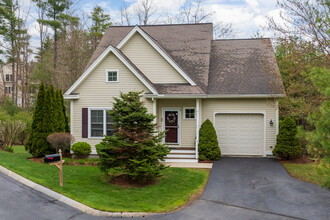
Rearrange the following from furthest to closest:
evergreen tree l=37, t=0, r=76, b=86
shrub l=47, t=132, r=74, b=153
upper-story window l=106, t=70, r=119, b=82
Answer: evergreen tree l=37, t=0, r=76, b=86
upper-story window l=106, t=70, r=119, b=82
shrub l=47, t=132, r=74, b=153

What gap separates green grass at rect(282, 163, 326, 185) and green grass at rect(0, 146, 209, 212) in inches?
131

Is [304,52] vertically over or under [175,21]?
under

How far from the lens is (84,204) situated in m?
7.69

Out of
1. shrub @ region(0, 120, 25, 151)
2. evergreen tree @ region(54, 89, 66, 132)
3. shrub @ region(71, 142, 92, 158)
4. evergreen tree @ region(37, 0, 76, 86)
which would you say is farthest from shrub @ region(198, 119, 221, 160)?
evergreen tree @ region(37, 0, 76, 86)

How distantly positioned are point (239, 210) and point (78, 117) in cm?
928

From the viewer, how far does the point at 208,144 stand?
13.8 meters

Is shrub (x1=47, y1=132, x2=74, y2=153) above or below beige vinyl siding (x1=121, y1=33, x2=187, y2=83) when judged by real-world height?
below

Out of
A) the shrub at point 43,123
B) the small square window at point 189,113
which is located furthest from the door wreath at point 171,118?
the shrub at point 43,123

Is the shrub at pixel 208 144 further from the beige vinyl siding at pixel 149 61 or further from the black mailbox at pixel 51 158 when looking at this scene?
the black mailbox at pixel 51 158

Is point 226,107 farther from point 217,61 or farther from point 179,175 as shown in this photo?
point 179,175

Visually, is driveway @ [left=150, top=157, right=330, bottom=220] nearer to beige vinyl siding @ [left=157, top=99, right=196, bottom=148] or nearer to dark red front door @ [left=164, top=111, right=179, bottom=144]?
beige vinyl siding @ [left=157, top=99, right=196, bottom=148]

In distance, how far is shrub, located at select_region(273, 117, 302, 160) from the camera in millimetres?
13555

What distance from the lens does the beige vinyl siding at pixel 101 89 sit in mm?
13773

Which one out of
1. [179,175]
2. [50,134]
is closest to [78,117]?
[50,134]
